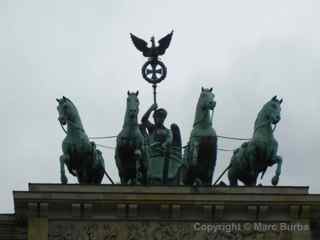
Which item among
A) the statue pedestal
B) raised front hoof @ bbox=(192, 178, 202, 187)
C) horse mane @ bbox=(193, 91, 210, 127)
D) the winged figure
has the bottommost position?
the statue pedestal

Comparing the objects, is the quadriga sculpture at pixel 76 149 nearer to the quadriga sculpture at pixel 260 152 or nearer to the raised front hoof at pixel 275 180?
the quadriga sculpture at pixel 260 152

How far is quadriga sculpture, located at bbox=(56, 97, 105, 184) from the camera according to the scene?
1553 inches

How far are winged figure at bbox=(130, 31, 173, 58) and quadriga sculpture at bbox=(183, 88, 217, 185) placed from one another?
5.58 m

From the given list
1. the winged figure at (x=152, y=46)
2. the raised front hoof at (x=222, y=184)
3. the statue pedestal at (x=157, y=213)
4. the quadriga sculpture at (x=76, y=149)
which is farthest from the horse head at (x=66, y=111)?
the winged figure at (x=152, y=46)

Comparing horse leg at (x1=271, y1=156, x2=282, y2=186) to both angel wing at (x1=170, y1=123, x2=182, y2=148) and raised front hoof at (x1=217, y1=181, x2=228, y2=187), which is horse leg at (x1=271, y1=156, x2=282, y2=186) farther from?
angel wing at (x1=170, y1=123, x2=182, y2=148)

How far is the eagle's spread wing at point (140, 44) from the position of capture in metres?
45.3

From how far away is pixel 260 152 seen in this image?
39656 mm

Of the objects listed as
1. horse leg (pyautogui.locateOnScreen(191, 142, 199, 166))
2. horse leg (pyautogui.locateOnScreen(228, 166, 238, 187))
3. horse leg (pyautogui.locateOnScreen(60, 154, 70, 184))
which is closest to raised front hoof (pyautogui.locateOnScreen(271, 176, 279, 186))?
horse leg (pyautogui.locateOnScreen(228, 166, 238, 187))

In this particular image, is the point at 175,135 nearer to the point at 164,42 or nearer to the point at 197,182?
the point at 164,42

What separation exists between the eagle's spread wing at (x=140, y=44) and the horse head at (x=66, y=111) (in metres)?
6.05

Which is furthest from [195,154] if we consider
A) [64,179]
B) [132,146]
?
[64,179]

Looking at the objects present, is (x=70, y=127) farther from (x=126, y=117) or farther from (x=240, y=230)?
(x=240, y=230)

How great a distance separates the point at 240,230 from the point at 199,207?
1.18 metres

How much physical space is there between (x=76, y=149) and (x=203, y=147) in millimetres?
3306
